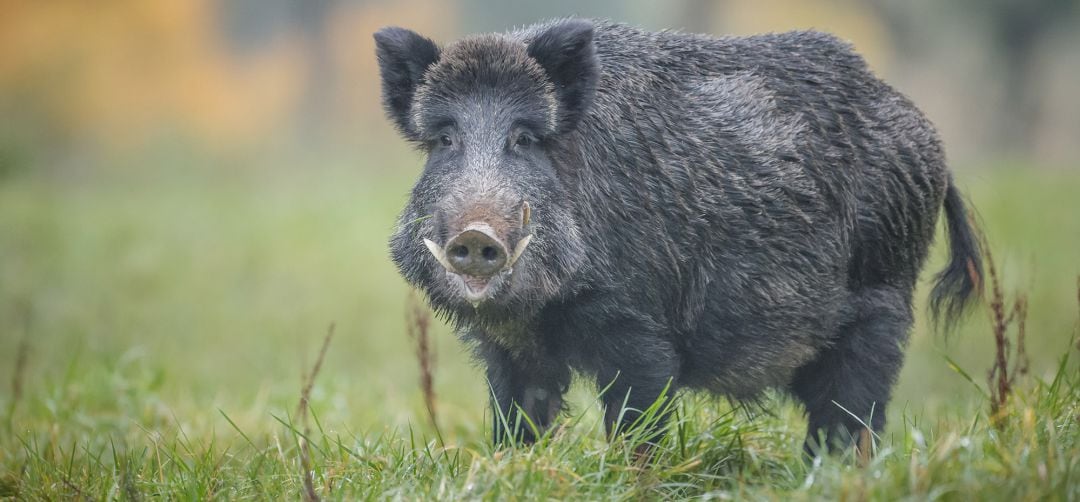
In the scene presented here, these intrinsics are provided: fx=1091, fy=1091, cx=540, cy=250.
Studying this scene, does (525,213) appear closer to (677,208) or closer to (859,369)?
(677,208)

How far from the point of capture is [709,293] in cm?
445

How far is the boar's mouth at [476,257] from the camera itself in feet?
11.6

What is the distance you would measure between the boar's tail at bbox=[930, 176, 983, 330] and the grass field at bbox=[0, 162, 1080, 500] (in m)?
0.24

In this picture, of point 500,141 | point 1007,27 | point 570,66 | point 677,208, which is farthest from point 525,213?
point 1007,27

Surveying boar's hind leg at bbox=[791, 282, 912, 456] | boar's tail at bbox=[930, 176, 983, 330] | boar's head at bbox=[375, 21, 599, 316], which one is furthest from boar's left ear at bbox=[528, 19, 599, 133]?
boar's tail at bbox=[930, 176, 983, 330]

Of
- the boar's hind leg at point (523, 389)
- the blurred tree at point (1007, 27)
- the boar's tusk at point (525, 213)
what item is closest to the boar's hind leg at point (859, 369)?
the boar's hind leg at point (523, 389)

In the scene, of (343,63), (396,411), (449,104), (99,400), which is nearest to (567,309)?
(449,104)

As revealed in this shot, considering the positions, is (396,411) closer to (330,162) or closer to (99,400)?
(99,400)

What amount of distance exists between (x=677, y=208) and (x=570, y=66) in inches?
28.4

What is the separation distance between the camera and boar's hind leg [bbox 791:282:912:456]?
4.77m

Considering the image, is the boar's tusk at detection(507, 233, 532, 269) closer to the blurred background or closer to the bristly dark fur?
the bristly dark fur

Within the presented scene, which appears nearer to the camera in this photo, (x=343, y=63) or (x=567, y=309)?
(x=567, y=309)

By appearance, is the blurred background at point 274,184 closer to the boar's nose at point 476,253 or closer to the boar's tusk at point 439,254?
the boar's tusk at point 439,254

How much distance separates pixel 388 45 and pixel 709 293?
64.0 inches
